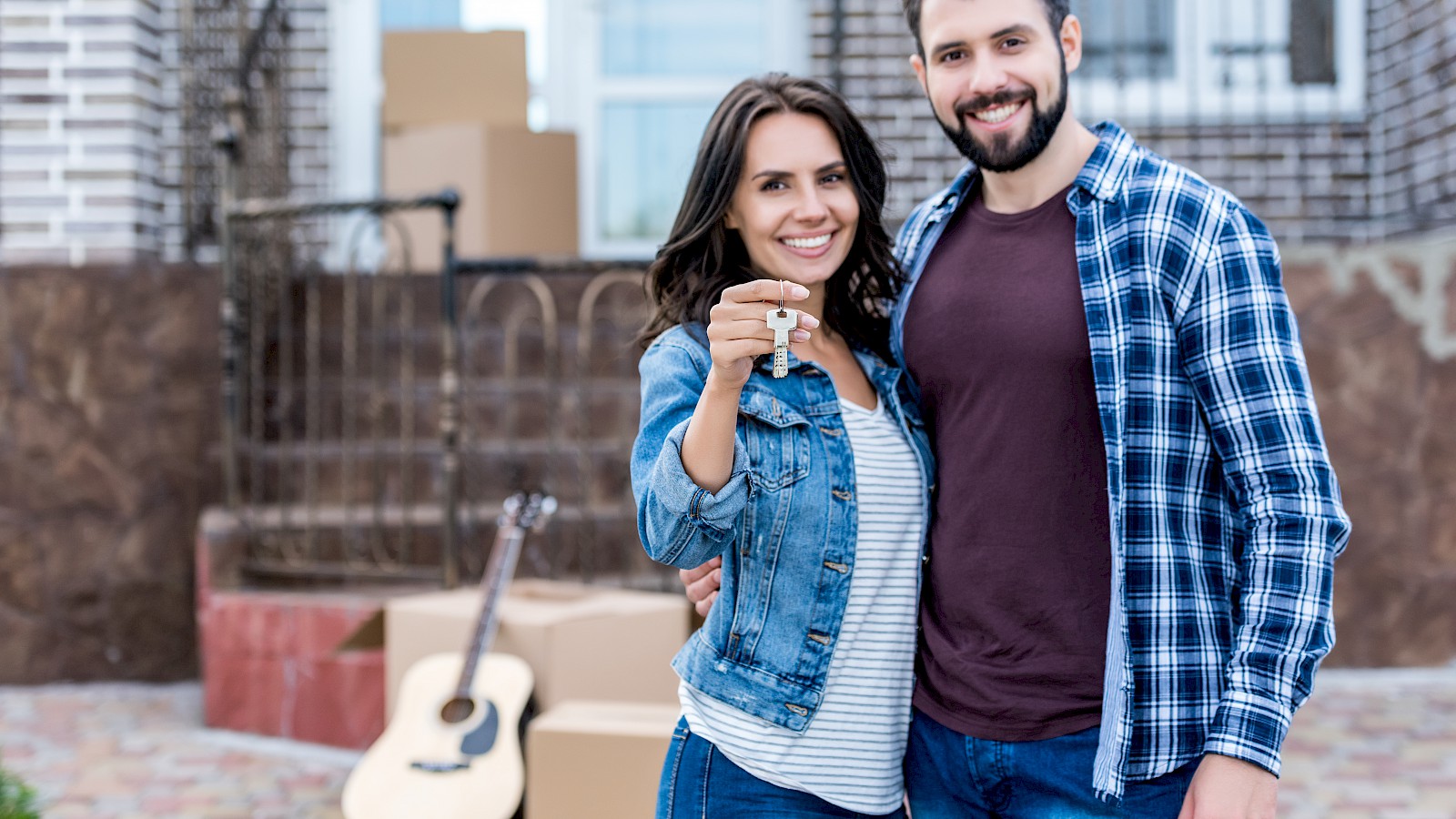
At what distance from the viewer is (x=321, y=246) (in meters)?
6.26

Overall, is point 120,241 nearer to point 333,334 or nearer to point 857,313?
point 333,334

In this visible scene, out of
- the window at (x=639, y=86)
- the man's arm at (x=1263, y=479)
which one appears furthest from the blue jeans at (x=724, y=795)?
the window at (x=639, y=86)

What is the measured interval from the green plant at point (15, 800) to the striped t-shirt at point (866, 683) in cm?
169

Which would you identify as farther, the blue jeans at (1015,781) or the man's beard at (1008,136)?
the man's beard at (1008,136)

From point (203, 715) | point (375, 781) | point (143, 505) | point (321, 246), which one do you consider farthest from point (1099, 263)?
point (321, 246)

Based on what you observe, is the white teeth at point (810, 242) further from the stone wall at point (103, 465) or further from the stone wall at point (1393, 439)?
the stone wall at point (103, 465)

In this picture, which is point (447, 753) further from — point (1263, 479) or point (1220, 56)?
point (1220, 56)

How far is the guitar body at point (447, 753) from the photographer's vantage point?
122 inches

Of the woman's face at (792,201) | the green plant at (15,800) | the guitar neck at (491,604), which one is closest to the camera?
the woman's face at (792,201)

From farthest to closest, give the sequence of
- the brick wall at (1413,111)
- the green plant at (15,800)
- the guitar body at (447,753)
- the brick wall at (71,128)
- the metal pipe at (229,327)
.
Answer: the brick wall at (1413,111) < the brick wall at (71,128) < the metal pipe at (229,327) < the guitar body at (447,753) < the green plant at (15,800)

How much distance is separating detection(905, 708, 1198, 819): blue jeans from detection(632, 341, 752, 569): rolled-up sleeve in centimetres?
42

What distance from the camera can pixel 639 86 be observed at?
6863 millimetres

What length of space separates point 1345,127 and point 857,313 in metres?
5.52

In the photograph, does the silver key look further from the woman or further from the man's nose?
the man's nose
